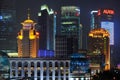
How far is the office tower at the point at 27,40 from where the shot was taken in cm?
13362

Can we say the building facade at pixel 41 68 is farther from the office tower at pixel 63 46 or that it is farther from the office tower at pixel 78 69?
the office tower at pixel 63 46

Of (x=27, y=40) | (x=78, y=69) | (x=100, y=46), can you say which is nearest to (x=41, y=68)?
(x=78, y=69)

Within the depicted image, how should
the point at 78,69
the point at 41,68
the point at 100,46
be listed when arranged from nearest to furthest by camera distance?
the point at 78,69 → the point at 41,68 → the point at 100,46

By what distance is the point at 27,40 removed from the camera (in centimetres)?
13525

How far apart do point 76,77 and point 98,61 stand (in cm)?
3547

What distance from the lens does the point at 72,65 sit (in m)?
106

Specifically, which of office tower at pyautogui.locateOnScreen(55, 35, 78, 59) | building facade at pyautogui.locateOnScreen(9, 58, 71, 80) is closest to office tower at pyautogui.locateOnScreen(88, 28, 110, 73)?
office tower at pyautogui.locateOnScreen(55, 35, 78, 59)

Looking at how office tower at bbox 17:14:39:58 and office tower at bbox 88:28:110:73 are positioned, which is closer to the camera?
office tower at bbox 17:14:39:58

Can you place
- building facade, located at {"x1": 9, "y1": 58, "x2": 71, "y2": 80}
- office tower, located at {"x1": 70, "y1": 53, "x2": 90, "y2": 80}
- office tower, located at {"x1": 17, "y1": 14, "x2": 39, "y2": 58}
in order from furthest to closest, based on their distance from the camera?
office tower, located at {"x1": 17, "y1": 14, "x2": 39, "y2": 58}, building facade, located at {"x1": 9, "y1": 58, "x2": 71, "y2": 80}, office tower, located at {"x1": 70, "y1": 53, "x2": 90, "y2": 80}

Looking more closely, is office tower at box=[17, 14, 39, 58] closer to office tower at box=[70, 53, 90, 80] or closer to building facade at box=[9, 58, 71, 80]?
building facade at box=[9, 58, 71, 80]

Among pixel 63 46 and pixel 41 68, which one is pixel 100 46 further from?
pixel 41 68

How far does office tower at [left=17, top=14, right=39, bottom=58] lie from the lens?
438 ft

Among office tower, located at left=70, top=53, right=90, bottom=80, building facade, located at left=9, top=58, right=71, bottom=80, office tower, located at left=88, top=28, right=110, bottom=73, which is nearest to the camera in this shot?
office tower, located at left=70, top=53, right=90, bottom=80

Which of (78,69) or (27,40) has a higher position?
(27,40)
